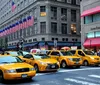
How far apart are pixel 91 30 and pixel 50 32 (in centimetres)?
1758

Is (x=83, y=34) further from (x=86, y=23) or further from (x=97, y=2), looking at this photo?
(x=97, y=2)

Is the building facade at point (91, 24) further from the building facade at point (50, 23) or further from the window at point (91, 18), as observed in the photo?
the building facade at point (50, 23)

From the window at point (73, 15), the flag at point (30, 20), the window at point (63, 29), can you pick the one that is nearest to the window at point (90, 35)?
the window at point (63, 29)

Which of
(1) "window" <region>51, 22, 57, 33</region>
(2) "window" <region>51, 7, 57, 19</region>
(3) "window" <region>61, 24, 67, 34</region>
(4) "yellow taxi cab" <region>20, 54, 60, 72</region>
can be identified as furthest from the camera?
(3) "window" <region>61, 24, 67, 34</region>

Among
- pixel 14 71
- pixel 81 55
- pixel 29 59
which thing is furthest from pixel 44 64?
pixel 81 55

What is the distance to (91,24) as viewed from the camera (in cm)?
4500

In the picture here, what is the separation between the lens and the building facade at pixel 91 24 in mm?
42969

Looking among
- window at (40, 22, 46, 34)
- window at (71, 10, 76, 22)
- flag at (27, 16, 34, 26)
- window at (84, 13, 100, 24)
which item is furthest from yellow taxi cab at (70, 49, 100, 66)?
window at (71, 10, 76, 22)

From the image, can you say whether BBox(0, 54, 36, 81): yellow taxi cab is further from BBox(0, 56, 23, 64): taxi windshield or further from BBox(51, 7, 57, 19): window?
BBox(51, 7, 57, 19): window

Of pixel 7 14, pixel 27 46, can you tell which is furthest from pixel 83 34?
pixel 7 14

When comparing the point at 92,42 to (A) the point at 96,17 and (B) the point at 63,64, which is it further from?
(B) the point at 63,64

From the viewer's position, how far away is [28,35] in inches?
2655

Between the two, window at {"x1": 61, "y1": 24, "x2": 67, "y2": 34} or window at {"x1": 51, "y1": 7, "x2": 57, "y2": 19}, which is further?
window at {"x1": 61, "y1": 24, "x2": 67, "y2": 34}

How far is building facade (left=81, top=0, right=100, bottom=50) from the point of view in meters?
43.0
